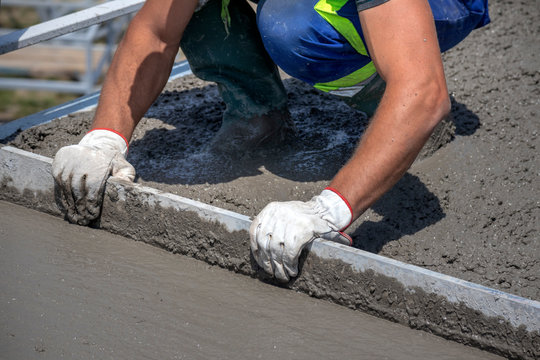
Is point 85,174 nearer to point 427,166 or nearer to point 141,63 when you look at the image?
point 141,63

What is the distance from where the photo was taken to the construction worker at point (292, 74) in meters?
1.65

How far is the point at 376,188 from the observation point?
1.68 meters

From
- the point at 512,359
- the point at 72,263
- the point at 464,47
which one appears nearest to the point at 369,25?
the point at 512,359

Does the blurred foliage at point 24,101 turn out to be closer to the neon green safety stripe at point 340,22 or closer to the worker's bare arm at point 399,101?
the neon green safety stripe at point 340,22

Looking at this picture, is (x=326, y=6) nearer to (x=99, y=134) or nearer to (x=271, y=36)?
(x=271, y=36)

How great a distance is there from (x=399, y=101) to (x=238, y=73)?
3.02ft

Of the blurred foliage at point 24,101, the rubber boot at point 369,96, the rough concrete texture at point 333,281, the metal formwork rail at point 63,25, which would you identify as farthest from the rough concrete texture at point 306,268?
the blurred foliage at point 24,101

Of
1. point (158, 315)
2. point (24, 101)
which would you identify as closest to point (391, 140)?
point (158, 315)

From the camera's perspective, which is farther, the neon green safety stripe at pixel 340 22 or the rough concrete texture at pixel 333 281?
the neon green safety stripe at pixel 340 22

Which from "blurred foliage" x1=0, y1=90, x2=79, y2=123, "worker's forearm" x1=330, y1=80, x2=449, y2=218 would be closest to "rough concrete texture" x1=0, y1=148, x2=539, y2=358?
"worker's forearm" x1=330, y1=80, x2=449, y2=218

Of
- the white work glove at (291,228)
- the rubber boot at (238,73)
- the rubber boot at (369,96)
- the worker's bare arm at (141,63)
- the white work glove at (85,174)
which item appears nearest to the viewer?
the white work glove at (291,228)

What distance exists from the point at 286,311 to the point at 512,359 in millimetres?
564

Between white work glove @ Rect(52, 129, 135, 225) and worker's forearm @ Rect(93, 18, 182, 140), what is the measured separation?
0.15m

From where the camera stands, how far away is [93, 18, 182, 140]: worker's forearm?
2113 millimetres
